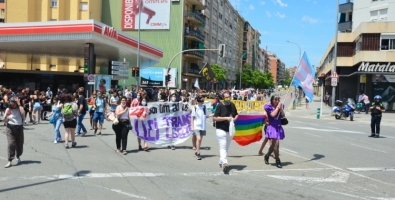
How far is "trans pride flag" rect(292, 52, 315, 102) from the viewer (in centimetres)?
1188

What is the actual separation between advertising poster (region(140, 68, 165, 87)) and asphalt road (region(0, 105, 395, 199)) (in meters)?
43.0

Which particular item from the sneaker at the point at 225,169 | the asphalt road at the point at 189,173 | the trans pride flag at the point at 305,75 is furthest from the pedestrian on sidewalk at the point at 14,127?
the trans pride flag at the point at 305,75

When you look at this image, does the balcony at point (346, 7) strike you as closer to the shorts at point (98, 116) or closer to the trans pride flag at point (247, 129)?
the shorts at point (98, 116)

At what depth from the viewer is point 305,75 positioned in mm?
11969

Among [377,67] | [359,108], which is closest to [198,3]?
[377,67]

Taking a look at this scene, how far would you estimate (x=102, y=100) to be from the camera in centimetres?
1427

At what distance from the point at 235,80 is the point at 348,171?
296ft

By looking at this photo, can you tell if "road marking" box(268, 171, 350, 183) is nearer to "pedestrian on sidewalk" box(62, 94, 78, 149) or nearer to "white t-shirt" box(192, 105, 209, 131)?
"white t-shirt" box(192, 105, 209, 131)

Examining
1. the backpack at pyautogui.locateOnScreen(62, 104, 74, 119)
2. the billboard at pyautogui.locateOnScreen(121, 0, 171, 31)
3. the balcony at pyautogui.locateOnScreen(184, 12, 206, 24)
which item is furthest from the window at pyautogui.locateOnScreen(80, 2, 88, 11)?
the backpack at pyautogui.locateOnScreen(62, 104, 74, 119)

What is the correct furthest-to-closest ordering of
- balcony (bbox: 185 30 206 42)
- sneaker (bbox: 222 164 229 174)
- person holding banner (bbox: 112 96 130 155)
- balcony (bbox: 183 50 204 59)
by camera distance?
balcony (bbox: 183 50 204 59) < balcony (bbox: 185 30 206 42) < person holding banner (bbox: 112 96 130 155) < sneaker (bbox: 222 164 229 174)

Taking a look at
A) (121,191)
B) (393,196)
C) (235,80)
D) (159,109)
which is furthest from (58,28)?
(235,80)

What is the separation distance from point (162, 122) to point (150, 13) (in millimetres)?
46863

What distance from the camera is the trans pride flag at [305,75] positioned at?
11.9 metres

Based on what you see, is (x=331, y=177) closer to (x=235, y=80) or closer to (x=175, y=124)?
(x=175, y=124)
